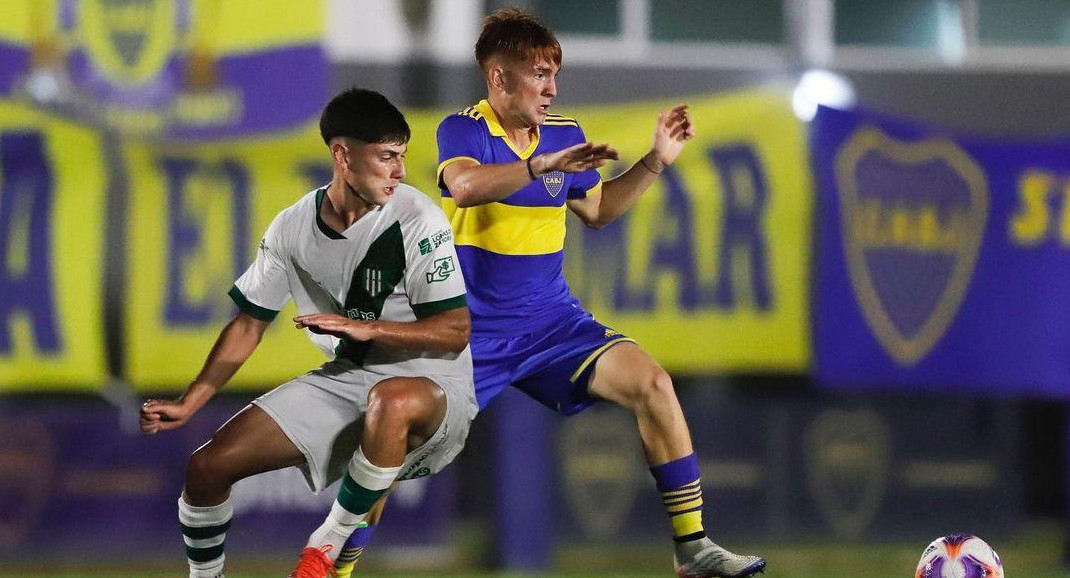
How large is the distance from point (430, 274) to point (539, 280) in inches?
23.8

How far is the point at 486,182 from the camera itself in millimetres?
4887

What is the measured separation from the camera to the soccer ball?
549cm

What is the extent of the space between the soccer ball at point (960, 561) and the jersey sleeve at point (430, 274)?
2.01 m

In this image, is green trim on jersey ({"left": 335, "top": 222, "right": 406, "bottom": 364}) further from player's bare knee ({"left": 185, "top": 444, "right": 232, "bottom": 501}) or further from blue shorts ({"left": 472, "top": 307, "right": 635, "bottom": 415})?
player's bare knee ({"left": 185, "top": 444, "right": 232, "bottom": 501})

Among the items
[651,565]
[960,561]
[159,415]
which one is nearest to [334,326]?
[159,415]

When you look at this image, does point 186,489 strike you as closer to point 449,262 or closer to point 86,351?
point 449,262

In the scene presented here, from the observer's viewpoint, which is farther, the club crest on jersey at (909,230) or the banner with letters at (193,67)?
the club crest on jersey at (909,230)

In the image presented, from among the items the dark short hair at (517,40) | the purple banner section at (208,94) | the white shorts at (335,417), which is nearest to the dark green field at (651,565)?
the purple banner section at (208,94)

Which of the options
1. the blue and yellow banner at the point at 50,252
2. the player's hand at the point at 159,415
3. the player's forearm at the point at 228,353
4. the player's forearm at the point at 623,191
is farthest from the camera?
the blue and yellow banner at the point at 50,252

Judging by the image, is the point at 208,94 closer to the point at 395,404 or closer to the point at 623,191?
the point at 623,191

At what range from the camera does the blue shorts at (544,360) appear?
5.25 m

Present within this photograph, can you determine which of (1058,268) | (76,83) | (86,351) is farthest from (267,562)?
(1058,268)

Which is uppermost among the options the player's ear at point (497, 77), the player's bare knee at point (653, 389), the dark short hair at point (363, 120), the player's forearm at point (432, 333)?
the player's ear at point (497, 77)

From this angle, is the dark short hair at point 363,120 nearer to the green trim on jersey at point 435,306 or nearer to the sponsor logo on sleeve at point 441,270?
the sponsor logo on sleeve at point 441,270
